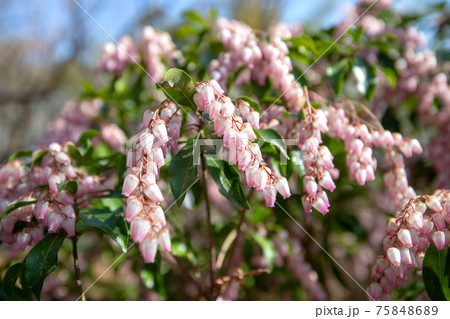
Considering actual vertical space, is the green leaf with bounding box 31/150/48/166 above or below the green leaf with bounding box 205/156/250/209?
below

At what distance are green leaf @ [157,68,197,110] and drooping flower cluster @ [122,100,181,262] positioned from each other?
0.05 meters

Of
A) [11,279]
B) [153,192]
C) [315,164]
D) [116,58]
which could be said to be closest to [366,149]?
[315,164]

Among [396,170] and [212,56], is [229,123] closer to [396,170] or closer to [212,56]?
[396,170]

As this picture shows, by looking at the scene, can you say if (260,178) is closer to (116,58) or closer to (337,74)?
(337,74)

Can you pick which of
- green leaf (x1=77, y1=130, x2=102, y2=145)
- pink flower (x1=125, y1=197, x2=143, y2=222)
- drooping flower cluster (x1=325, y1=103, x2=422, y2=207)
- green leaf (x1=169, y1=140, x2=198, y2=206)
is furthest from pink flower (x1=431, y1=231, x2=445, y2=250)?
green leaf (x1=77, y1=130, x2=102, y2=145)

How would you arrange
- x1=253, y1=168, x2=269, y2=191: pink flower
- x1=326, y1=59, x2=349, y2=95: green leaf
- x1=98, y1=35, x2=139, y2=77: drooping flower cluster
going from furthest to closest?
1. x1=98, y1=35, x2=139, y2=77: drooping flower cluster
2. x1=326, y1=59, x2=349, y2=95: green leaf
3. x1=253, y1=168, x2=269, y2=191: pink flower

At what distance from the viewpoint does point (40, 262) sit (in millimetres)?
1052

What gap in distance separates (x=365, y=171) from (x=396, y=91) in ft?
3.45

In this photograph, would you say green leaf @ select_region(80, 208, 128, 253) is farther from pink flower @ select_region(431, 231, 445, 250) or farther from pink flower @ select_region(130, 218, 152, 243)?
pink flower @ select_region(431, 231, 445, 250)

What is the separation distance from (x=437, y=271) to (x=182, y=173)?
717mm

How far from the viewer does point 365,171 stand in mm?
1159

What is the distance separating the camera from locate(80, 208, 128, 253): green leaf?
0.99 m

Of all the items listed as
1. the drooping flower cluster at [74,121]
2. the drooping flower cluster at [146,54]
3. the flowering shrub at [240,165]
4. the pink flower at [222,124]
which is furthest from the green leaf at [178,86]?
the drooping flower cluster at [74,121]
